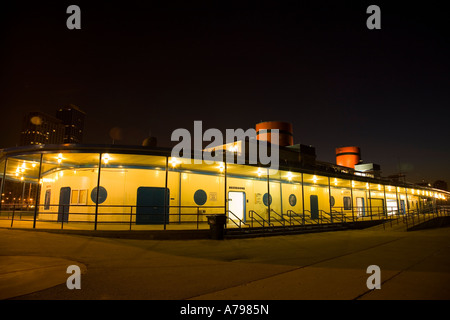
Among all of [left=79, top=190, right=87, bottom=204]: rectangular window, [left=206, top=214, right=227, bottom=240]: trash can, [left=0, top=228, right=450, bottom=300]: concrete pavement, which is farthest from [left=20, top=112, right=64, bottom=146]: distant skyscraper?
[left=0, top=228, right=450, bottom=300]: concrete pavement

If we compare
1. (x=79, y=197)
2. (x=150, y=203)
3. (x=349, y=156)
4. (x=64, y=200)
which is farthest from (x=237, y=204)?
(x=349, y=156)

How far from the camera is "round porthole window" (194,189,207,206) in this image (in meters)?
15.8

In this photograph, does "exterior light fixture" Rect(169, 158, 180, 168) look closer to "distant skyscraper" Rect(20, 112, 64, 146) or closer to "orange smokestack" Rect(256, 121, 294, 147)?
"orange smokestack" Rect(256, 121, 294, 147)

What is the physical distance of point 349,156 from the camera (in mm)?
46688

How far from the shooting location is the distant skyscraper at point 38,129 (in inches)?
5906

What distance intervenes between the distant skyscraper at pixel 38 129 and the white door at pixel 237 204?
163m

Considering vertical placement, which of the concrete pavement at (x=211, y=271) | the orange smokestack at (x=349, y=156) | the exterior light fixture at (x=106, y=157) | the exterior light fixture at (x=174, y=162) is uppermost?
the orange smokestack at (x=349, y=156)

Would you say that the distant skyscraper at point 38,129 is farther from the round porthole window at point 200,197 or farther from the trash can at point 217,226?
the trash can at point 217,226

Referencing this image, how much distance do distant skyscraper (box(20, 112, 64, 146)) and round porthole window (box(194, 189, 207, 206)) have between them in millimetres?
163129

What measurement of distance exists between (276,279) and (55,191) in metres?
15.4

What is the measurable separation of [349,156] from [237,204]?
3566cm

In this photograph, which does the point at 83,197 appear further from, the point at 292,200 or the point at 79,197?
the point at 292,200

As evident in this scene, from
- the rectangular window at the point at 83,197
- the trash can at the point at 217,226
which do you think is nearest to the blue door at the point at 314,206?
the trash can at the point at 217,226

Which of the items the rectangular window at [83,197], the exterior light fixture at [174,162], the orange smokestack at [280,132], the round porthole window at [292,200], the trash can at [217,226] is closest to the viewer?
the trash can at [217,226]
